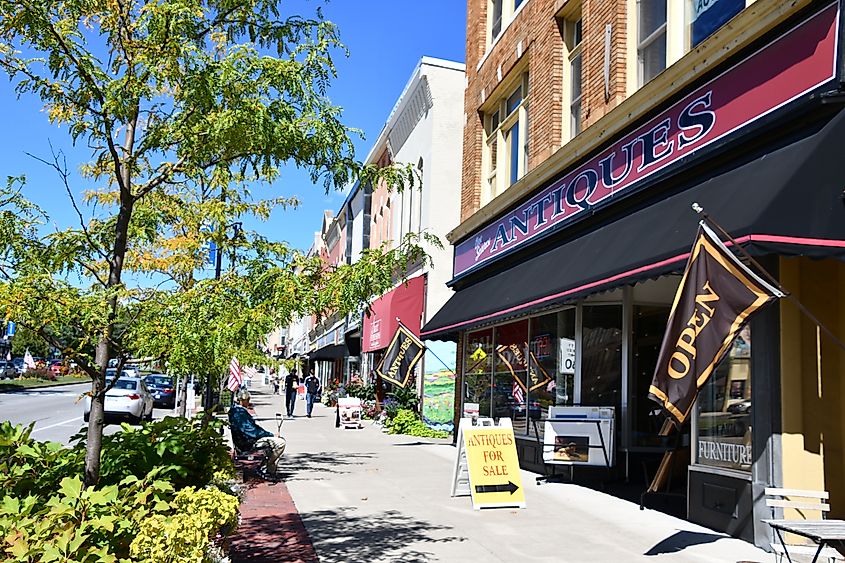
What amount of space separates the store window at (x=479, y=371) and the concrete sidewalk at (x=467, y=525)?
3.78 m

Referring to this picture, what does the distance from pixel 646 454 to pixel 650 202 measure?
16.5 ft

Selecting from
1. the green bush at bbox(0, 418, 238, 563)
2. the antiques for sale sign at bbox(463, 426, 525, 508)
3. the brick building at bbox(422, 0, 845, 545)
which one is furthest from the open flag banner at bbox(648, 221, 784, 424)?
the antiques for sale sign at bbox(463, 426, 525, 508)

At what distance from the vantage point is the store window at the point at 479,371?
17688 mm

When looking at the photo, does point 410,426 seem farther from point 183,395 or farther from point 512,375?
point 512,375

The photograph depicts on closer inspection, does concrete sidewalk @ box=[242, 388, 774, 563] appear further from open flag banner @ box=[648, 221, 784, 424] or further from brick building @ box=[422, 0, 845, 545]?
open flag banner @ box=[648, 221, 784, 424]

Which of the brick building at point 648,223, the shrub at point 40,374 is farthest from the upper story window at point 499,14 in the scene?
the shrub at point 40,374

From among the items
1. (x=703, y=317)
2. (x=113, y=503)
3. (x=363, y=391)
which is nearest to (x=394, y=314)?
(x=363, y=391)

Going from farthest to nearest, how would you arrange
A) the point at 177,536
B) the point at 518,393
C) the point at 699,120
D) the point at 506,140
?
the point at 506,140 < the point at 518,393 < the point at 699,120 < the point at 177,536

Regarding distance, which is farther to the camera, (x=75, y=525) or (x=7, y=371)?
(x=7, y=371)

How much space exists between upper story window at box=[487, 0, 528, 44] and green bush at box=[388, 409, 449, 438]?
10.7 metres

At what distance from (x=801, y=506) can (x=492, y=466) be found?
13.5ft

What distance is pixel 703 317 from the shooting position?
6.60 meters

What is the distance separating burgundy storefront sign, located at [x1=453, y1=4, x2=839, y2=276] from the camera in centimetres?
750

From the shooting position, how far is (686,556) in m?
7.47
